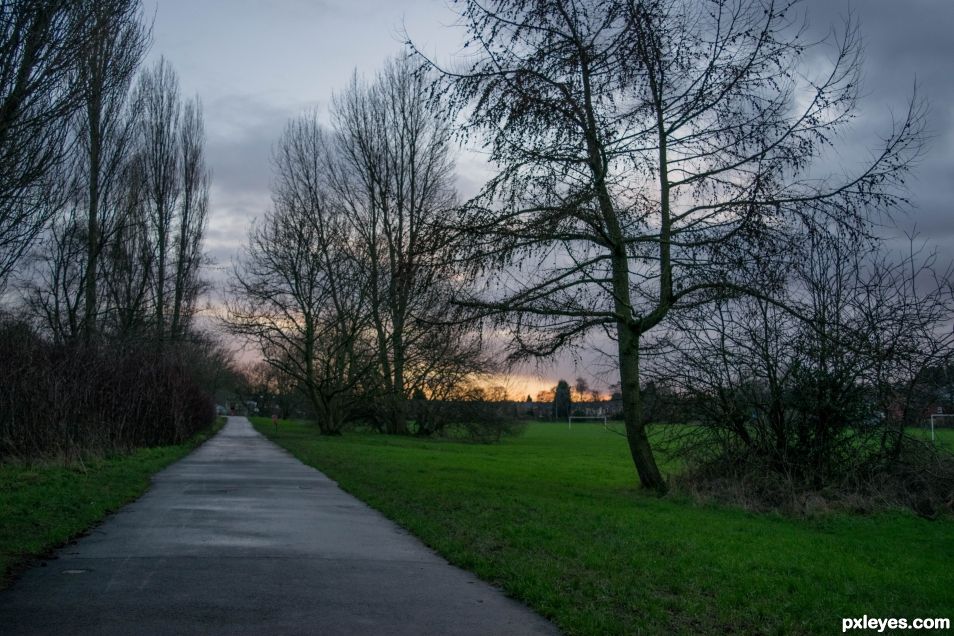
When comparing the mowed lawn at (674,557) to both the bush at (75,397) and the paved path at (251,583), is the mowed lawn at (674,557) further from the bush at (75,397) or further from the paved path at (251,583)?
the bush at (75,397)

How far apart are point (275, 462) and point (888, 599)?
18.4 m

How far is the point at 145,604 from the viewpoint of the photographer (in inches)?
230

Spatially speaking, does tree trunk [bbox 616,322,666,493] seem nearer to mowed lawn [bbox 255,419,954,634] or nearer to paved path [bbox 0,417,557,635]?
mowed lawn [bbox 255,419,954,634]

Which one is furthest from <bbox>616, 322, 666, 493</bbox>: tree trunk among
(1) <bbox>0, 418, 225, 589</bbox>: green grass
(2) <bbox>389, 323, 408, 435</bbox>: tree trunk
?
(2) <bbox>389, 323, 408, 435</bbox>: tree trunk

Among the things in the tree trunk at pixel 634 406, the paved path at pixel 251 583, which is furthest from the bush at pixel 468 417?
the paved path at pixel 251 583

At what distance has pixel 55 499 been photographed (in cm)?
1173

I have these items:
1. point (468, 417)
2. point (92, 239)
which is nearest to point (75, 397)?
point (92, 239)

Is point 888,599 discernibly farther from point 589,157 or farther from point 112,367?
point 112,367

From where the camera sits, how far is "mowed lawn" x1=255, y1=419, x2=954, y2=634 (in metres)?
6.23

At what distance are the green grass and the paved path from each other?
0.90 feet

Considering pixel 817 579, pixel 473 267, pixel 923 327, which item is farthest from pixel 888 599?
pixel 923 327

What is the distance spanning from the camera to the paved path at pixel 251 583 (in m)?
5.48

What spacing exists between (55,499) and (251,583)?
21.4 feet

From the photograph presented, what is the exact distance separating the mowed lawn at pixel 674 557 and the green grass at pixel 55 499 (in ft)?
12.6
